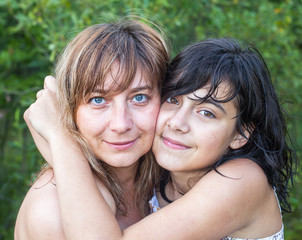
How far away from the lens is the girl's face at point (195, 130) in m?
2.30

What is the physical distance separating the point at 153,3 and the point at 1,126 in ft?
9.41

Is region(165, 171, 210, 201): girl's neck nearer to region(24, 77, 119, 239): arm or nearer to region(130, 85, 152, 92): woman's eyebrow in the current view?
region(24, 77, 119, 239): arm

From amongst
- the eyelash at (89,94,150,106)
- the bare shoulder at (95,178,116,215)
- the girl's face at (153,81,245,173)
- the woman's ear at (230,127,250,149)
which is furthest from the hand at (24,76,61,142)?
the woman's ear at (230,127,250,149)

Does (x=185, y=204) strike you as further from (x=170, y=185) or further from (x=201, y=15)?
(x=201, y=15)

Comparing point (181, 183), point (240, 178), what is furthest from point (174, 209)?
point (181, 183)

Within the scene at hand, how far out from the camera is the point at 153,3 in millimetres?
3518

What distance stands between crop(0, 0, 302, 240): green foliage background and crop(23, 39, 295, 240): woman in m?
0.95

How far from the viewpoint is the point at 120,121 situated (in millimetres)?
2258

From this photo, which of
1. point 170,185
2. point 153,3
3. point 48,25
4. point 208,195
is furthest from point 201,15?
point 208,195

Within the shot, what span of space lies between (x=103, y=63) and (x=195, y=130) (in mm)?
626

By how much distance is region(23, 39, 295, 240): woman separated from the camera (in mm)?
2086

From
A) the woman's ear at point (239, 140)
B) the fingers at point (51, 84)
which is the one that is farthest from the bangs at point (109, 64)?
the woman's ear at point (239, 140)

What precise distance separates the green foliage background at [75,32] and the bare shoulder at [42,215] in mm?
1306

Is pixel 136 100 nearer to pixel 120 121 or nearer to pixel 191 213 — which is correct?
pixel 120 121
